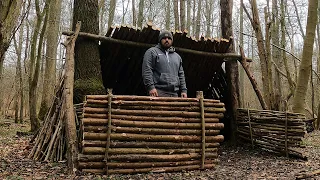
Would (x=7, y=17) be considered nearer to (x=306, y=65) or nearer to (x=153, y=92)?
(x=153, y=92)

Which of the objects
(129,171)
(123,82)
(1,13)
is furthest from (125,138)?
(123,82)

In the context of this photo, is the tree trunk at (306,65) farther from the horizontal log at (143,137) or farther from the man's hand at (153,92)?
the man's hand at (153,92)

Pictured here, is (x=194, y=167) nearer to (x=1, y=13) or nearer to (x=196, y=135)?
(x=196, y=135)

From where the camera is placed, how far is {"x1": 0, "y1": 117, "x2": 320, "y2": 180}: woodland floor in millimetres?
4409

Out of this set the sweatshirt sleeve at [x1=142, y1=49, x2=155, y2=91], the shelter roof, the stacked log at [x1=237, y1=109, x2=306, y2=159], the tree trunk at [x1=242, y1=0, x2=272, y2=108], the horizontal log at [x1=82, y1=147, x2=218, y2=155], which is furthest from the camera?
the tree trunk at [x1=242, y1=0, x2=272, y2=108]

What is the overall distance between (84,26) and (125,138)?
265cm

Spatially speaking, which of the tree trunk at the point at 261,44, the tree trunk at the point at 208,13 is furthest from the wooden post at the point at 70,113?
the tree trunk at the point at 208,13

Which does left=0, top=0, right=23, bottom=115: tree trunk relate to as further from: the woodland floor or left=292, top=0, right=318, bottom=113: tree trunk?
left=292, top=0, right=318, bottom=113: tree trunk

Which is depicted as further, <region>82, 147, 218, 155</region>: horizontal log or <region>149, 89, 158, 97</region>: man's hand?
<region>149, 89, 158, 97</region>: man's hand

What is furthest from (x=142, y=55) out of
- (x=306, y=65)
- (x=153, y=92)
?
(x=306, y=65)

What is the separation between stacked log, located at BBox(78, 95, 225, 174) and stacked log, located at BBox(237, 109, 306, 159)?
1754mm

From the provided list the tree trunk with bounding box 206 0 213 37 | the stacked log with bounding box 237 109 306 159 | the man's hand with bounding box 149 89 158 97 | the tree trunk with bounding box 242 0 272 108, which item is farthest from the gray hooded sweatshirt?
the tree trunk with bounding box 206 0 213 37

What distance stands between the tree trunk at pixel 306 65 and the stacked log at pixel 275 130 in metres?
1.73

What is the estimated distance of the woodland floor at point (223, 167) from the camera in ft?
14.5
